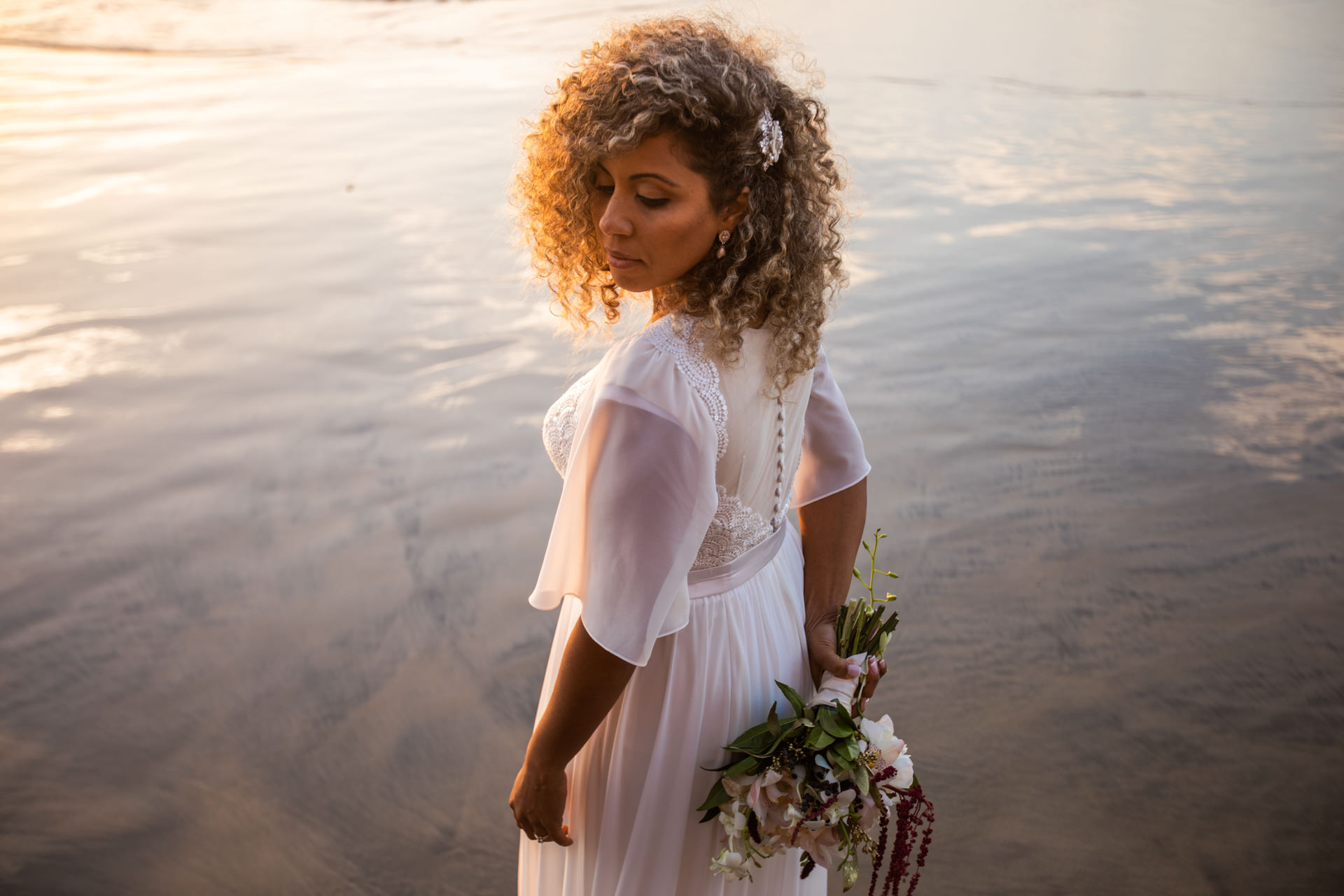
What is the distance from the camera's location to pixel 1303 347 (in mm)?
4430

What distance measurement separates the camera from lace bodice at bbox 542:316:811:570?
105 centimetres

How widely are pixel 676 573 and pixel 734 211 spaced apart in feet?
1.36

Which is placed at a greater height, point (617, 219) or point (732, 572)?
point (617, 219)

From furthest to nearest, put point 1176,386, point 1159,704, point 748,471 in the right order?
point 1176,386 → point 1159,704 → point 748,471

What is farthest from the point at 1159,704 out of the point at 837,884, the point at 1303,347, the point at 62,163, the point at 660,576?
the point at 62,163

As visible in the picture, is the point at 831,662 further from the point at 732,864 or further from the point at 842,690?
the point at 732,864

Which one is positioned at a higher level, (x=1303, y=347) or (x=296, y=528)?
(x=1303, y=347)

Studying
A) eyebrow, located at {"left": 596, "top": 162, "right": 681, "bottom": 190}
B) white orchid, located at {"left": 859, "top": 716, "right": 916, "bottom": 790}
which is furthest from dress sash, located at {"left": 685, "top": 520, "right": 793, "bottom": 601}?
eyebrow, located at {"left": 596, "top": 162, "right": 681, "bottom": 190}

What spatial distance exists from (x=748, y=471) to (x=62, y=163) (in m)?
7.09

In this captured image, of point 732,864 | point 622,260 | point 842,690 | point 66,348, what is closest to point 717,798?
point 732,864

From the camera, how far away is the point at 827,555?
55.7 inches

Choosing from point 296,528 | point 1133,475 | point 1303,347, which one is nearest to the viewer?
point 296,528

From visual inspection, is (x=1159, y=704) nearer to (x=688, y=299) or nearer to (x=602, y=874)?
(x=602, y=874)

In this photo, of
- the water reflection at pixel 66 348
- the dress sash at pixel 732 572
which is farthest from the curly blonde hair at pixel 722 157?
the water reflection at pixel 66 348
